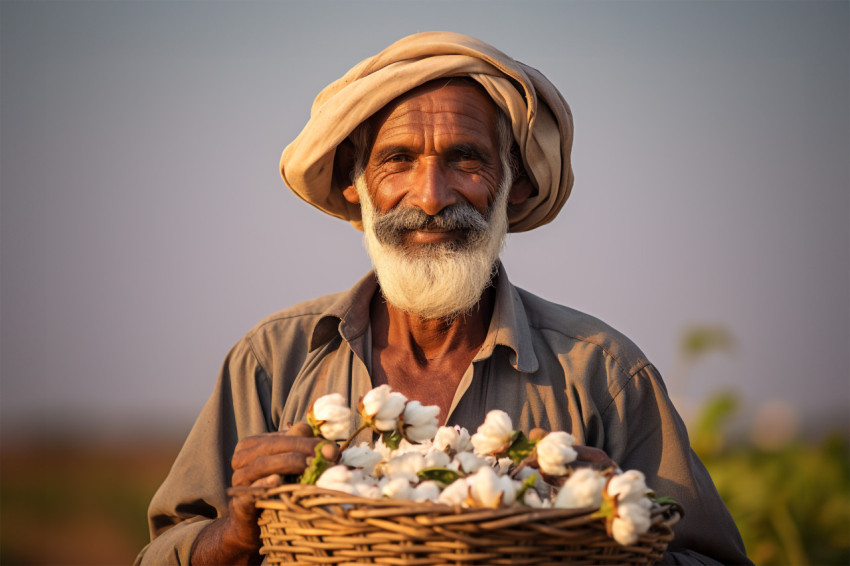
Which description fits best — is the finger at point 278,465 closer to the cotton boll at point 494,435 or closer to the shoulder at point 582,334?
the cotton boll at point 494,435

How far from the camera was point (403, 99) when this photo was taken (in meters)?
3.14

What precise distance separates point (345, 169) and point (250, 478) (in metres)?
1.54

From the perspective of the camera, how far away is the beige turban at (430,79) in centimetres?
308

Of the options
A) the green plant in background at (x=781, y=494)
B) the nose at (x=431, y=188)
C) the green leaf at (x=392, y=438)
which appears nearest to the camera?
the green leaf at (x=392, y=438)

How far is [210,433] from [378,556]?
1380 millimetres

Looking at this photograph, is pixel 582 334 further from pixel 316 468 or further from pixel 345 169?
pixel 316 468

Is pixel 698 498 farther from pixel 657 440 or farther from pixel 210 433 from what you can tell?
pixel 210 433

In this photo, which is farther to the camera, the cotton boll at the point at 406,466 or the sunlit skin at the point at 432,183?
the sunlit skin at the point at 432,183

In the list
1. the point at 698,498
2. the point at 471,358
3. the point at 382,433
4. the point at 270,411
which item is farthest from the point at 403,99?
the point at 698,498

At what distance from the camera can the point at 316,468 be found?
6.64 feet

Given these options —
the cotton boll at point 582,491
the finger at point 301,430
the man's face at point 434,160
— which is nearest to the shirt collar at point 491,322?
the man's face at point 434,160

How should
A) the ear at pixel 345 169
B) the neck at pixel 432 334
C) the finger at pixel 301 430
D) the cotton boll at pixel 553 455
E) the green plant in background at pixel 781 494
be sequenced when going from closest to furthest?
the cotton boll at pixel 553 455 → the finger at pixel 301 430 → the neck at pixel 432 334 → the ear at pixel 345 169 → the green plant in background at pixel 781 494

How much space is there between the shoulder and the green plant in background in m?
3.33

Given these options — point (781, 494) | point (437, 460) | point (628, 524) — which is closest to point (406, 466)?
point (437, 460)
